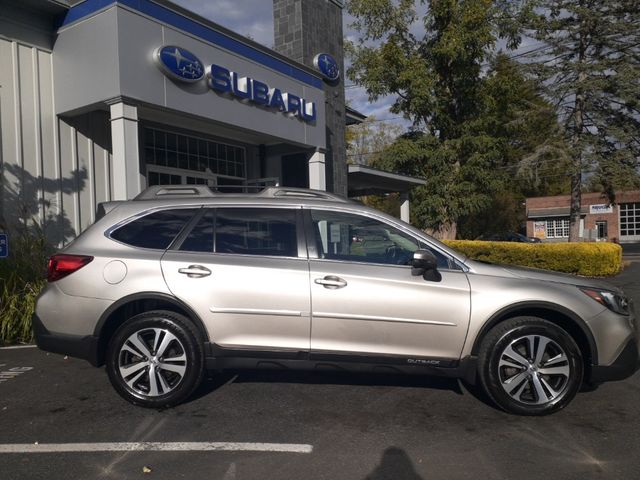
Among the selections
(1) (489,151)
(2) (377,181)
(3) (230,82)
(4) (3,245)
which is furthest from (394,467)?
(1) (489,151)

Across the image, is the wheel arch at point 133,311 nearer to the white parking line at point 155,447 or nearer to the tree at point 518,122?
the white parking line at point 155,447

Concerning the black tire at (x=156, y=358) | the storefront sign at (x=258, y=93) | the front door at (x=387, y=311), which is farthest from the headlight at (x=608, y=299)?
the storefront sign at (x=258, y=93)

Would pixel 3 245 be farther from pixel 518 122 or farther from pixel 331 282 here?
pixel 518 122

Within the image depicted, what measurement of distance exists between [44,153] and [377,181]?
10.6m

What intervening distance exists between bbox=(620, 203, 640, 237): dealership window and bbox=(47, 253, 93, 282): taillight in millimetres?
50234

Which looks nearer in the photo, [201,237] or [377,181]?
[201,237]

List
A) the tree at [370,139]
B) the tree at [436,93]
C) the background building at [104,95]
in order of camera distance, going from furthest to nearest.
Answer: the tree at [370,139]
the tree at [436,93]
the background building at [104,95]

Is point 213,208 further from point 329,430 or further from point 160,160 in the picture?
point 160,160

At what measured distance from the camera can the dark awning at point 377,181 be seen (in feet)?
48.6

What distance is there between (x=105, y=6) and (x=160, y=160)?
10.8 feet

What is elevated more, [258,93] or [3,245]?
[258,93]

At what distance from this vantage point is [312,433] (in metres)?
3.67

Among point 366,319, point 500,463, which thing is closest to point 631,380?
point 500,463

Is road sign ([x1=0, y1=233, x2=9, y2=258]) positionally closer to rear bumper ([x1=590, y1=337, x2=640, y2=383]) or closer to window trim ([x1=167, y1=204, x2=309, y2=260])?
window trim ([x1=167, y1=204, x2=309, y2=260])
